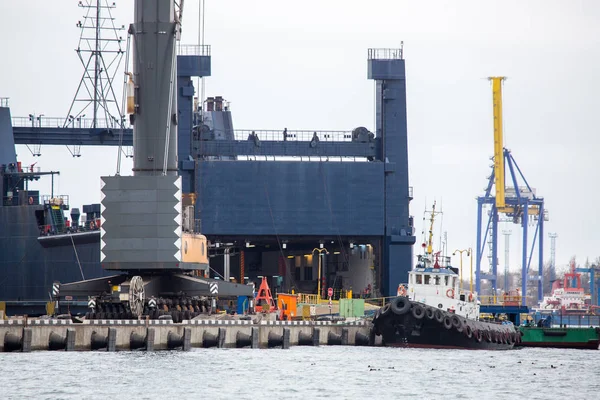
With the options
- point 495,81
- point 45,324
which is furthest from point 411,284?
point 495,81

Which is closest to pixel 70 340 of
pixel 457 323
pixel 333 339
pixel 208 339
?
pixel 208 339

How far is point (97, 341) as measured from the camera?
63.0 meters

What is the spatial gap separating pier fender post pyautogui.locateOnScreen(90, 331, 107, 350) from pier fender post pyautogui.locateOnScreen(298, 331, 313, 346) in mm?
15367

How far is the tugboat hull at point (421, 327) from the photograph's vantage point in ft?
249

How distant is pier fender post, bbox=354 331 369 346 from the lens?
79.1 m

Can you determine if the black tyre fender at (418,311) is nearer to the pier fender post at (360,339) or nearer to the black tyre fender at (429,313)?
the black tyre fender at (429,313)

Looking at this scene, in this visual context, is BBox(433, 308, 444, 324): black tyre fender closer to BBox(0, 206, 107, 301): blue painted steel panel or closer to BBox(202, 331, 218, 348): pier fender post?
BBox(202, 331, 218, 348): pier fender post

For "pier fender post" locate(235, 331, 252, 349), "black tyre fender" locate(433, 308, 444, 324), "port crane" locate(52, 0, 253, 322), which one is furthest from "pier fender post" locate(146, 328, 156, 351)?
"black tyre fender" locate(433, 308, 444, 324)

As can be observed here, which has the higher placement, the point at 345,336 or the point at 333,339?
→ the point at 345,336

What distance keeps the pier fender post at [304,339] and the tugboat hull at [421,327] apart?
396 cm

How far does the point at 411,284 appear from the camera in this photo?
78750 millimetres

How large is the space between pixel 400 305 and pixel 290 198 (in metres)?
26.5

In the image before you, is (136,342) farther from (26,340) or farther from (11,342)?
(11,342)

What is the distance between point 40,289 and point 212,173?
15.2 metres
